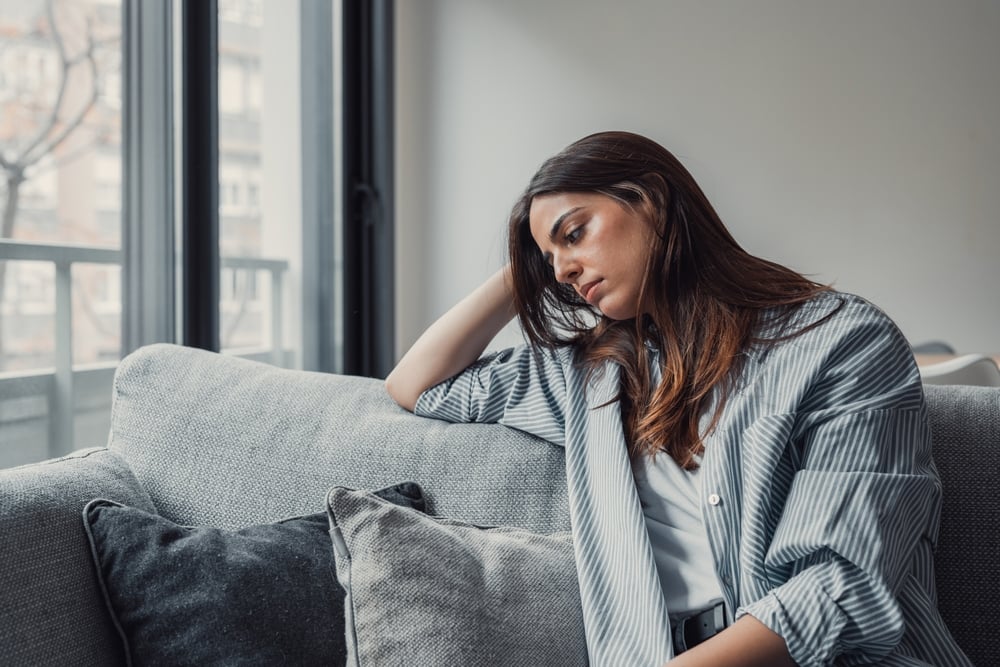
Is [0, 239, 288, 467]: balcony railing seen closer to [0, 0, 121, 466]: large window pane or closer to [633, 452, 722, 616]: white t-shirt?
[0, 0, 121, 466]: large window pane

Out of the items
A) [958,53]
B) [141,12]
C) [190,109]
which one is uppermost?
[958,53]

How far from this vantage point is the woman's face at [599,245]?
1.17 meters

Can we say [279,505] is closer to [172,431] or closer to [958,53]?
[172,431]

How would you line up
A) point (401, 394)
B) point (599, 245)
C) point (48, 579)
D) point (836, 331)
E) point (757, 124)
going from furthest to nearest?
point (757, 124) < point (401, 394) < point (599, 245) < point (836, 331) < point (48, 579)

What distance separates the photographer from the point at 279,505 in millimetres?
1158

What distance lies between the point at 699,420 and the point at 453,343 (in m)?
0.41

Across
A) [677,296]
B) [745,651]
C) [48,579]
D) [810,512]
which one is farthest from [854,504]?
[48,579]

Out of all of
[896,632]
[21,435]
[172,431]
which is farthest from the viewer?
[21,435]

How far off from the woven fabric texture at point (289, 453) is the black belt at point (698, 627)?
206mm

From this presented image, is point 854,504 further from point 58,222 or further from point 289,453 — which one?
point 58,222

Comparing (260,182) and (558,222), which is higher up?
(260,182)

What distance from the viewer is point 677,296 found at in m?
1.18

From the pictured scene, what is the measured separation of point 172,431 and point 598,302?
63 centimetres

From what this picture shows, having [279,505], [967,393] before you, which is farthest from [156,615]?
[967,393]
